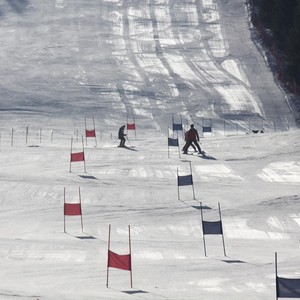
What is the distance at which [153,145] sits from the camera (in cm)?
3203

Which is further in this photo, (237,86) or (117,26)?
(117,26)

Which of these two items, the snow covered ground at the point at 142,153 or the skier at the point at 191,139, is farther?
the skier at the point at 191,139

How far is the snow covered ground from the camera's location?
1645 centimetres

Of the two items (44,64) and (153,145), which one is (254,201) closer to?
(153,145)

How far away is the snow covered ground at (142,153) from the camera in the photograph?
54.0 feet

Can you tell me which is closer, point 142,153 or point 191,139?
point 191,139

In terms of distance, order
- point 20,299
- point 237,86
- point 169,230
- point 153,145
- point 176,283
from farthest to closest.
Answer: point 237,86
point 153,145
point 169,230
point 176,283
point 20,299

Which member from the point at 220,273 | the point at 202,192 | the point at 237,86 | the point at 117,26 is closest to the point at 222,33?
the point at 117,26

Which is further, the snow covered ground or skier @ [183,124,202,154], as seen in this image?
skier @ [183,124,202,154]

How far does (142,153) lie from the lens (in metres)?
30.2

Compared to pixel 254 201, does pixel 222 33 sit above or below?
above

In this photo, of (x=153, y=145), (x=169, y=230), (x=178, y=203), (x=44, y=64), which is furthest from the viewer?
(x=44, y=64)

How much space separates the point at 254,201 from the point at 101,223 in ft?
12.8

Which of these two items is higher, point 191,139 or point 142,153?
point 191,139
